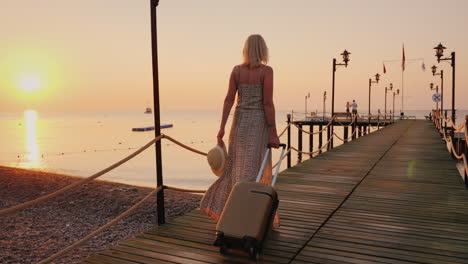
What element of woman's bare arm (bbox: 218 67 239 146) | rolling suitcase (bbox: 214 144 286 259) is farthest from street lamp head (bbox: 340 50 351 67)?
rolling suitcase (bbox: 214 144 286 259)

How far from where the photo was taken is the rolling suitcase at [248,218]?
10.3 ft

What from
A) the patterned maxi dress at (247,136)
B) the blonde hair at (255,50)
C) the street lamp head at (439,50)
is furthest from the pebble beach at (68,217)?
the street lamp head at (439,50)

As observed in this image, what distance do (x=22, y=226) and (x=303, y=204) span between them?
471 inches

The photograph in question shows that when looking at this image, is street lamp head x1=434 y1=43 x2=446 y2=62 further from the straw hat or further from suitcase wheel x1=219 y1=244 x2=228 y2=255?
suitcase wheel x1=219 y1=244 x2=228 y2=255

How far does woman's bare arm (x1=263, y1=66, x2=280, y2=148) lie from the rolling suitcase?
2.34 feet

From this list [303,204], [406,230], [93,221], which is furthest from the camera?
[93,221]

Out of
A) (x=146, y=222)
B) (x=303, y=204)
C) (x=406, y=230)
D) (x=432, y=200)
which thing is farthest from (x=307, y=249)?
(x=146, y=222)

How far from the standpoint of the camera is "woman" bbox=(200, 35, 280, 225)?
145 inches

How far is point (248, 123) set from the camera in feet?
12.7

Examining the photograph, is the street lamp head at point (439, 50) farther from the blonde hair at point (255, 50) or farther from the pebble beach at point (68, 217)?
the blonde hair at point (255, 50)

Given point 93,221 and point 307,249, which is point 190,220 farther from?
point 93,221

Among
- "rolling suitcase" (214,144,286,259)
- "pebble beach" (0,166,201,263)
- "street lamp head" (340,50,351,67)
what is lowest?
"pebble beach" (0,166,201,263)

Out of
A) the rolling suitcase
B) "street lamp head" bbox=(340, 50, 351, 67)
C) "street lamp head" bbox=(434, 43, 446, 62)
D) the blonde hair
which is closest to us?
the rolling suitcase

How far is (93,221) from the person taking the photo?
14586 millimetres
